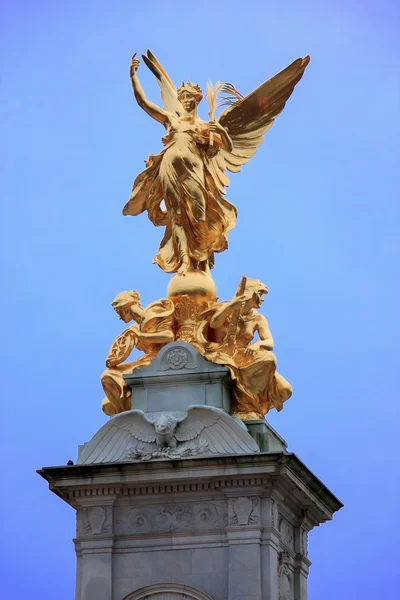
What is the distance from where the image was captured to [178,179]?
95.5 ft

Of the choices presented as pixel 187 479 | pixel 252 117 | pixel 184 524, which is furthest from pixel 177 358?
pixel 252 117

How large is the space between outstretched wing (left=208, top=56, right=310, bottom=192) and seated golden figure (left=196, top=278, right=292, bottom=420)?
232 centimetres

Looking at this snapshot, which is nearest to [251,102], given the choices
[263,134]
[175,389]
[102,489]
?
[263,134]

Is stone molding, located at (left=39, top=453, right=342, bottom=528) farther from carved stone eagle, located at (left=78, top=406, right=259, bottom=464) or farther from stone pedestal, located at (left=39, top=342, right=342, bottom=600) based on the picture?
carved stone eagle, located at (left=78, top=406, right=259, bottom=464)

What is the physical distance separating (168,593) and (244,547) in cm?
134

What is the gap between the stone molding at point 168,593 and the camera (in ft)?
86.8

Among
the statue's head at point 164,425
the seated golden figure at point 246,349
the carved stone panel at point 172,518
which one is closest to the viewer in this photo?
the carved stone panel at point 172,518

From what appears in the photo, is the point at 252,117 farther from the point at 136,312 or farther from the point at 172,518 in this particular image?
the point at 172,518

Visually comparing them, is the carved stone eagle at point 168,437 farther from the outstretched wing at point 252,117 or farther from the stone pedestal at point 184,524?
the outstretched wing at point 252,117

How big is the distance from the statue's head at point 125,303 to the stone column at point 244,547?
13.0 feet

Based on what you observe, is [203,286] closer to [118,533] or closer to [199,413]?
[199,413]

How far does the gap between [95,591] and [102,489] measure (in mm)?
1533

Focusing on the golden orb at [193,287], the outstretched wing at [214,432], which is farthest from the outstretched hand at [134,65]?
the outstretched wing at [214,432]

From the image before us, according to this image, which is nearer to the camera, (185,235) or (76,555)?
(76,555)
